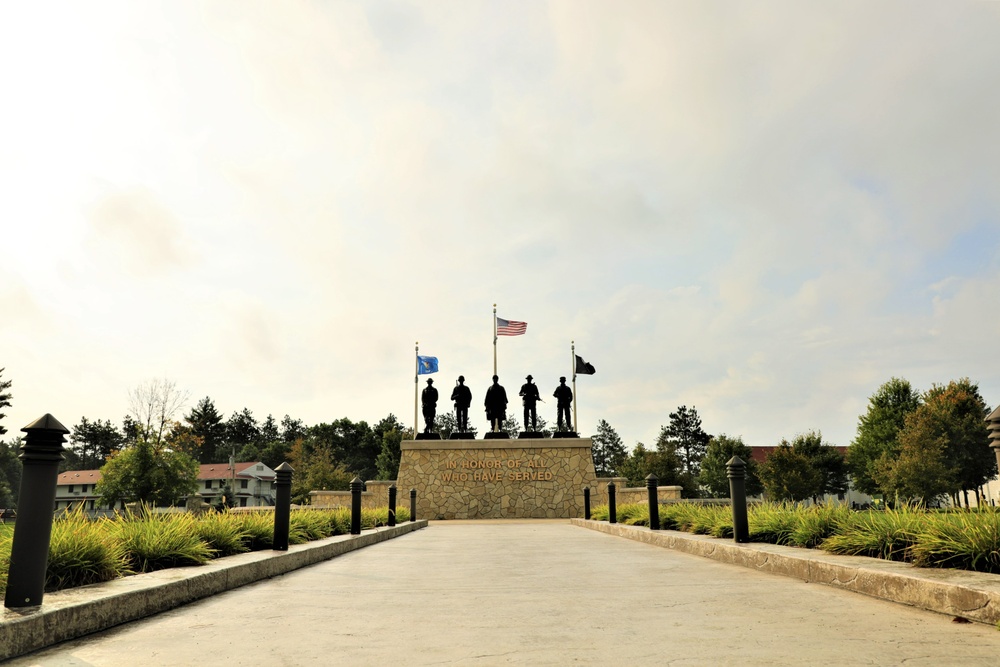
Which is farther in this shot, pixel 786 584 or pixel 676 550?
pixel 676 550

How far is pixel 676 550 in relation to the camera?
10.9m

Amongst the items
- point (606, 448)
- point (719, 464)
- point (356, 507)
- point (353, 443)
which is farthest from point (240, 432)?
point (356, 507)

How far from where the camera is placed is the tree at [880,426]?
4778 centimetres

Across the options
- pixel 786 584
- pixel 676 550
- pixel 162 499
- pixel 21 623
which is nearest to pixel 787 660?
pixel 786 584

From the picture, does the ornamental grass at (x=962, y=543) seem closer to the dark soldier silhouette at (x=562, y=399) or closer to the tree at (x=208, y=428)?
the dark soldier silhouette at (x=562, y=399)

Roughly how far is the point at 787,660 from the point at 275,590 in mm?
4789

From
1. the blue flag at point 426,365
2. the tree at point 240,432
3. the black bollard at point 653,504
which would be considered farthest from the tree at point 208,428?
the black bollard at point 653,504

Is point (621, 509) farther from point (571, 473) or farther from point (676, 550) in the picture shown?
point (571, 473)

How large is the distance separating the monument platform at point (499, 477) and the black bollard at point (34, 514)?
28.5 m

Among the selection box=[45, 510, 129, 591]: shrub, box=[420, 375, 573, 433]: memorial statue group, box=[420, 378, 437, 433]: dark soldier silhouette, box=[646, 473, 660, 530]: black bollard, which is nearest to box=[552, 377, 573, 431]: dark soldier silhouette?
box=[420, 375, 573, 433]: memorial statue group

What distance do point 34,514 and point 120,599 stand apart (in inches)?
34.2

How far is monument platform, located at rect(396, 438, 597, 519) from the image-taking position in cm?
3192

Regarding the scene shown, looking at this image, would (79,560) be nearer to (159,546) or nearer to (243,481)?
(159,546)

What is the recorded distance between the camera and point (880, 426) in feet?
160
